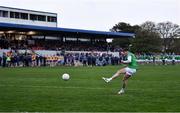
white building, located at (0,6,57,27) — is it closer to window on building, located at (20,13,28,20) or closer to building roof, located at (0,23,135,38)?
window on building, located at (20,13,28,20)

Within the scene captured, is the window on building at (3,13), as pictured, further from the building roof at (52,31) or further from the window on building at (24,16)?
the building roof at (52,31)

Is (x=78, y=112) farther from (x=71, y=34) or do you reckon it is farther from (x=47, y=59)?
(x=71, y=34)

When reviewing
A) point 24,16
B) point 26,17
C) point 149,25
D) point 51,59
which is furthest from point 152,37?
point 51,59

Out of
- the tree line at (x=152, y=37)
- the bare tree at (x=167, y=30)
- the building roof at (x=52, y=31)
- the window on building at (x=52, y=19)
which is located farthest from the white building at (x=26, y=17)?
the bare tree at (x=167, y=30)

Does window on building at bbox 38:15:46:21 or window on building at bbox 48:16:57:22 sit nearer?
window on building at bbox 38:15:46:21

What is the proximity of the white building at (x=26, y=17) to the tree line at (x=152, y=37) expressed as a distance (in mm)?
23497

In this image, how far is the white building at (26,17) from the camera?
71312 millimetres

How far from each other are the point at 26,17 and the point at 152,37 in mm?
39318

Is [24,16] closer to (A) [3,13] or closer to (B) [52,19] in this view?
(A) [3,13]

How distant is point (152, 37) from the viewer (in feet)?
342

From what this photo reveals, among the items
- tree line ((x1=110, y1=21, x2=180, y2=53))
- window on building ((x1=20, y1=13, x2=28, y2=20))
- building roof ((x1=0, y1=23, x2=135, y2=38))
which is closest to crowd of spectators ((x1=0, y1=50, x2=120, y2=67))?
building roof ((x1=0, y1=23, x2=135, y2=38))

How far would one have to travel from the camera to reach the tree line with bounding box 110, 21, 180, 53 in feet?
337

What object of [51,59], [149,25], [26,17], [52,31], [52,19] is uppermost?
[149,25]

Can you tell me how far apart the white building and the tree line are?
23.5 meters
